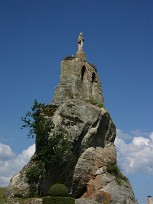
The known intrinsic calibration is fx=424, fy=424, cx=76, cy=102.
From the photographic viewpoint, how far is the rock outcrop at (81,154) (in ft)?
98.8

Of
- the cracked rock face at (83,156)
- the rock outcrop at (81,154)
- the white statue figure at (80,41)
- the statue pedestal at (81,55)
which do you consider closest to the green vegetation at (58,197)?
the rock outcrop at (81,154)

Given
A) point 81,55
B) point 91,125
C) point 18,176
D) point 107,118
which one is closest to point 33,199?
point 18,176

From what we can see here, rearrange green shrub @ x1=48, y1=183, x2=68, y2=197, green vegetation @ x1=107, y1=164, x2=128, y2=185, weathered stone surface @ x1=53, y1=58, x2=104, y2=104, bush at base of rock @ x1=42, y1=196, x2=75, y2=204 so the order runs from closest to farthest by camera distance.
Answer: bush at base of rock @ x1=42, y1=196, x2=75, y2=204, green shrub @ x1=48, y1=183, x2=68, y2=197, green vegetation @ x1=107, y1=164, x2=128, y2=185, weathered stone surface @ x1=53, y1=58, x2=104, y2=104

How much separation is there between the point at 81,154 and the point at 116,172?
3794 mm

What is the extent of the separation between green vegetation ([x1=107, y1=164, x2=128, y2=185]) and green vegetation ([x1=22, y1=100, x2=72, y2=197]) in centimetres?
425

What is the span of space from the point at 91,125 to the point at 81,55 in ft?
23.8

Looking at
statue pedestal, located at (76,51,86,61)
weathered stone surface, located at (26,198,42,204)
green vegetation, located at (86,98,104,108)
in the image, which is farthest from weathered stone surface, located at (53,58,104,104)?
weathered stone surface, located at (26,198,42,204)

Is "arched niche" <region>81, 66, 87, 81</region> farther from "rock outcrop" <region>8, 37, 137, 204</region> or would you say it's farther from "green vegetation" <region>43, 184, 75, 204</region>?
"green vegetation" <region>43, 184, 75, 204</region>

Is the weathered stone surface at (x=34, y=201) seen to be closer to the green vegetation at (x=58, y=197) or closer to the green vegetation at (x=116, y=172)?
the green vegetation at (x=58, y=197)

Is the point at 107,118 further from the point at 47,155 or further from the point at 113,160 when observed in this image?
the point at 47,155

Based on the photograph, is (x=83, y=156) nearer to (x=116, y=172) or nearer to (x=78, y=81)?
(x=116, y=172)

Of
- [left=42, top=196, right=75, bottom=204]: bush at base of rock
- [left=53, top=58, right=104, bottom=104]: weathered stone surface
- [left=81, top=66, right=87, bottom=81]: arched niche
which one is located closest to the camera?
[left=42, top=196, right=75, bottom=204]: bush at base of rock

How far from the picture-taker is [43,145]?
1182 inches

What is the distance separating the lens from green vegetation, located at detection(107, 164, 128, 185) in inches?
1302
